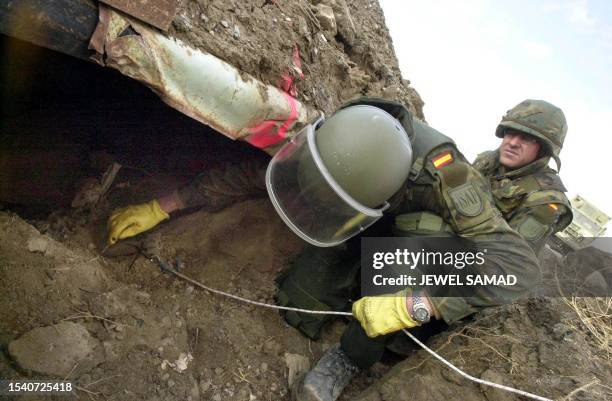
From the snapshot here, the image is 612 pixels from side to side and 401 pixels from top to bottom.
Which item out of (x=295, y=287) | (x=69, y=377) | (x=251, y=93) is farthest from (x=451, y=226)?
(x=69, y=377)

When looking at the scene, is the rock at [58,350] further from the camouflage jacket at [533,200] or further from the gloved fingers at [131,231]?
the camouflage jacket at [533,200]

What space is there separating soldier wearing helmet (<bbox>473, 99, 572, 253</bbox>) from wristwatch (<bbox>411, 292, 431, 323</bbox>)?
1236mm

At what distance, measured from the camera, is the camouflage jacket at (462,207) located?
222 centimetres

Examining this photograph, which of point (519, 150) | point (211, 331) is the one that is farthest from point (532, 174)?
point (211, 331)

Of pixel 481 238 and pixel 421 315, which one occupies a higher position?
pixel 481 238

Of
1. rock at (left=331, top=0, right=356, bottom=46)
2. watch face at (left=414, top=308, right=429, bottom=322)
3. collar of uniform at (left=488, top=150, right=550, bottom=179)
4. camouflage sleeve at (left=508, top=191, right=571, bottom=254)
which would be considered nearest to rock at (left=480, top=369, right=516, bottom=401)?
watch face at (left=414, top=308, right=429, bottom=322)

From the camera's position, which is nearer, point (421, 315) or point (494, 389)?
point (494, 389)

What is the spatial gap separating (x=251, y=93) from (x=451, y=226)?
53.0 inches

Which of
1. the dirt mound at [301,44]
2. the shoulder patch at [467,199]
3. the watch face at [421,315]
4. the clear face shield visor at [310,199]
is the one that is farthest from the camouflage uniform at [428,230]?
the dirt mound at [301,44]

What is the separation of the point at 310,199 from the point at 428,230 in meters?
0.80

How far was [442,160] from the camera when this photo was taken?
234 cm

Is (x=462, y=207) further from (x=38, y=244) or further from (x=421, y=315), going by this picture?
(x=38, y=244)

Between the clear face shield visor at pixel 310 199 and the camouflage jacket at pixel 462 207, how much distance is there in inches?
12.3

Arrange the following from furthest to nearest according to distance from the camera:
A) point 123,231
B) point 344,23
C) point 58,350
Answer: point 344,23 < point 123,231 < point 58,350
